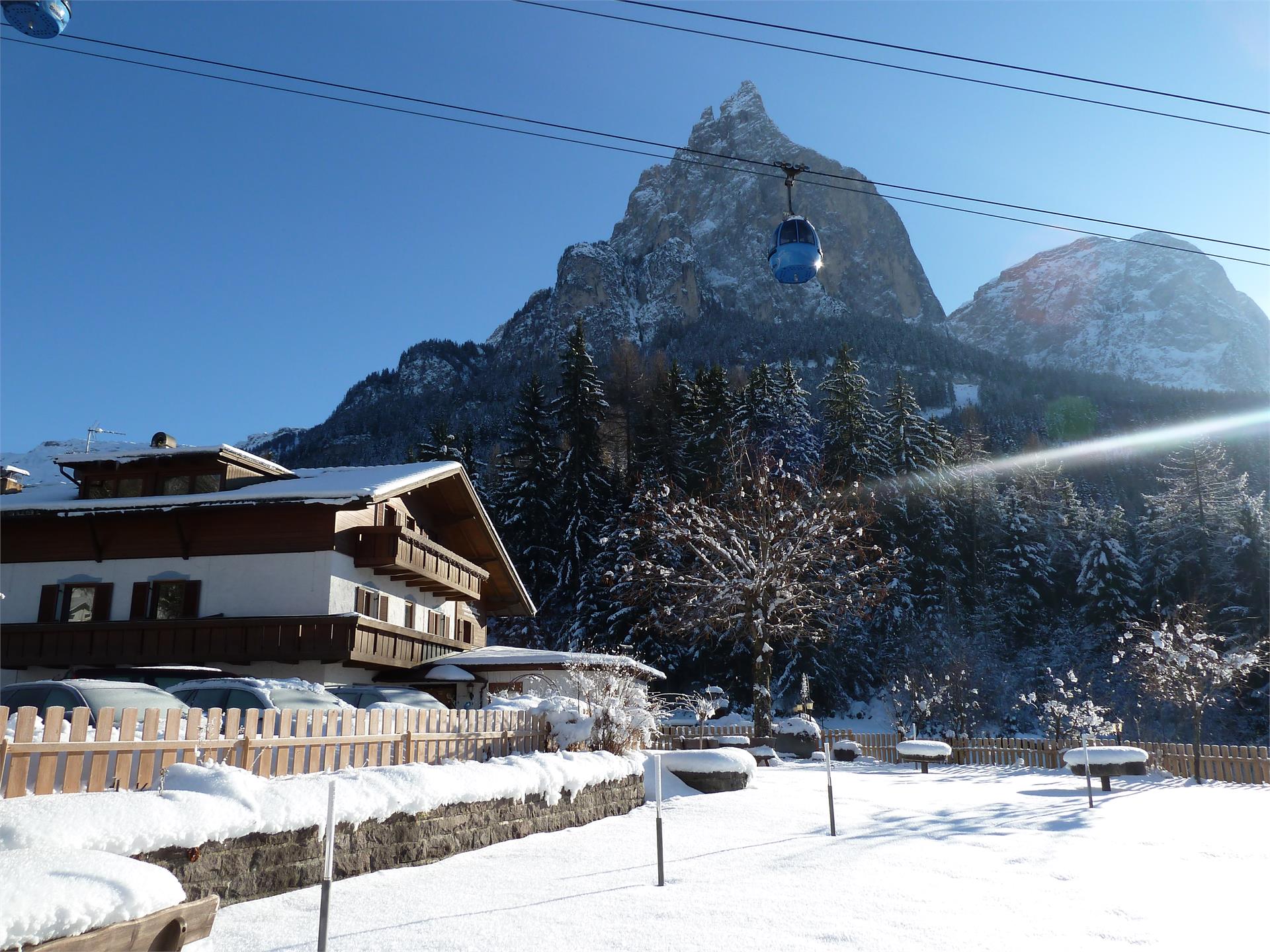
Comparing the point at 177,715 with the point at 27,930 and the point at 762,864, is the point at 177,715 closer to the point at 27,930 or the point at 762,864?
the point at 27,930

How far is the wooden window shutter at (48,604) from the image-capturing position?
25312mm

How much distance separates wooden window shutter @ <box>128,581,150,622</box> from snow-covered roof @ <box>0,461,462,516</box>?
2.24 metres

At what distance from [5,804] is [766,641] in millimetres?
27006

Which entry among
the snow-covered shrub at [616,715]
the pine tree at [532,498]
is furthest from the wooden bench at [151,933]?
the pine tree at [532,498]

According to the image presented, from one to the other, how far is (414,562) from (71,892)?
23.5 m

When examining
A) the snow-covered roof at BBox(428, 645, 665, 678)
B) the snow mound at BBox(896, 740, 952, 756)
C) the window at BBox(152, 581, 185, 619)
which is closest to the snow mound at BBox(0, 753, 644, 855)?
the window at BBox(152, 581, 185, 619)

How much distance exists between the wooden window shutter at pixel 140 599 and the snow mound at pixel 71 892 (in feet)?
80.0

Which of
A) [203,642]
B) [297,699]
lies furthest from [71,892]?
[203,642]

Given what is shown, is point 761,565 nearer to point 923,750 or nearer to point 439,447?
Answer: point 923,750

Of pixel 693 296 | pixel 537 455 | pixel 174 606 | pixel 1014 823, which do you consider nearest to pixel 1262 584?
pixel 537 455

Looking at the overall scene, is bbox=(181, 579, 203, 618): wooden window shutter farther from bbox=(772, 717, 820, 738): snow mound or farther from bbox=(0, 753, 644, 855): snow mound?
bbox=(772, 717, 820, 738): snow mound

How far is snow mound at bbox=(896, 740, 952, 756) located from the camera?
83.8ft

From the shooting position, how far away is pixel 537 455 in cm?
5309

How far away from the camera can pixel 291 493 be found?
23719mm
